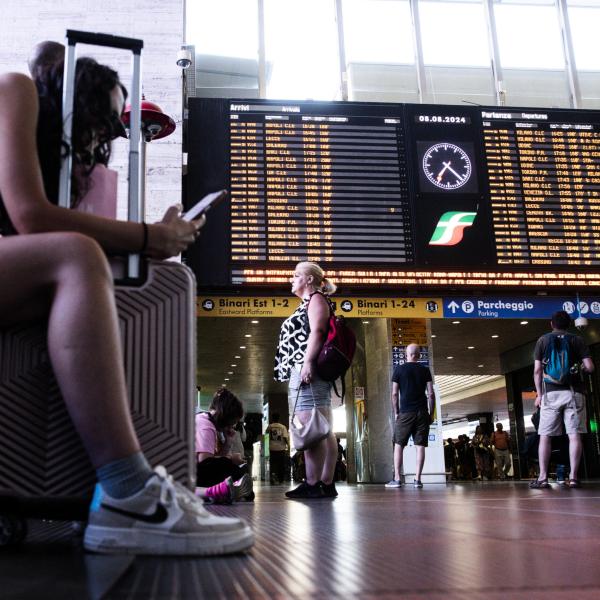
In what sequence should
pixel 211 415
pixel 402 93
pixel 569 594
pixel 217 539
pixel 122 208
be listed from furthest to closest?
pixel 402 93, pixel 122 208, pixel 211 415, pixel 217 539, pixel 569 594

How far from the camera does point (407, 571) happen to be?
96 centimetres

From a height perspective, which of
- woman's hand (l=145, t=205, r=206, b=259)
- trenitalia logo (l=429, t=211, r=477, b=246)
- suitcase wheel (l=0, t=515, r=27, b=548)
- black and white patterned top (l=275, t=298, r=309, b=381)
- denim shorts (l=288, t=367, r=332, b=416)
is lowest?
suitcase wheel (l=0, t=515, r=27, b=548)

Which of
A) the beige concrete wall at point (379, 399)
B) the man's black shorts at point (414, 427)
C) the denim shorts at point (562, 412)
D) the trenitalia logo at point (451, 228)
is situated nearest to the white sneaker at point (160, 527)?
the denim shorts at point (562, 412)

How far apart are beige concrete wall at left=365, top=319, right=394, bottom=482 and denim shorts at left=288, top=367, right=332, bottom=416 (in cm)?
626

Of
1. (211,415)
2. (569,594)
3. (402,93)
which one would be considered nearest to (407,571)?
(569,594)

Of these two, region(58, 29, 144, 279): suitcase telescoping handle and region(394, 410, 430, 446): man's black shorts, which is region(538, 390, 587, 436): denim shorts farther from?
region(58, 29, 144, 279): suitcase telescoping handle

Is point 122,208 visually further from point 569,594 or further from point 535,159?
point 569,594

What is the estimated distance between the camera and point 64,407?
129cm

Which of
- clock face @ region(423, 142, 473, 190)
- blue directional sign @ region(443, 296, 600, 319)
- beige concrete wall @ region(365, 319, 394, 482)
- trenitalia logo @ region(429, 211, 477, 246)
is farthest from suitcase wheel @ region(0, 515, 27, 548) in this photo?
beige concrete wall @ region(365, 319, 394, 482)

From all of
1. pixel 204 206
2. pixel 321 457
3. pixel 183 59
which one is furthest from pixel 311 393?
pixel 183 59

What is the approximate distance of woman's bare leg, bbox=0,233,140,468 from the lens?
1.16 m

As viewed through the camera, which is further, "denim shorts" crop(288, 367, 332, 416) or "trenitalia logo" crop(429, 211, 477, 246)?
"trenitalia logo" crop(429, 211, 477, 246)

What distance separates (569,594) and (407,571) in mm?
254

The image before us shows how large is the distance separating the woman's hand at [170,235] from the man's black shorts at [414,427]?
5.48 metres
